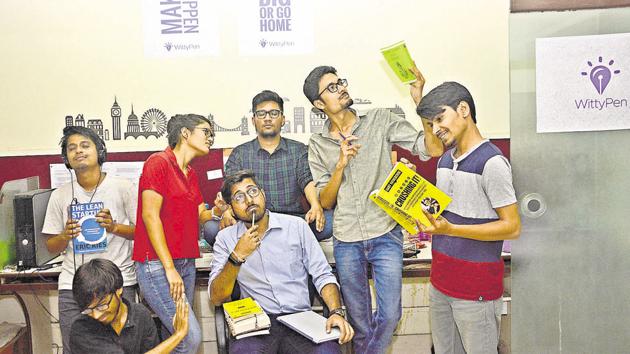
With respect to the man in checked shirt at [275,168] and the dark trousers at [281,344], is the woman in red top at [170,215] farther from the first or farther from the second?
the dark trousers at [281,344]

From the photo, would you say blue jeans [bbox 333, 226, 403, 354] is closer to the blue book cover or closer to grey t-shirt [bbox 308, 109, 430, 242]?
grey t-shirt [bbox 308, 109, 430, 242]

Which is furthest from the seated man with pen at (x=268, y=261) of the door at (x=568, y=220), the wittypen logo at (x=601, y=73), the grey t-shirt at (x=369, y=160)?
the wittypen logo at (x=601, y=73)

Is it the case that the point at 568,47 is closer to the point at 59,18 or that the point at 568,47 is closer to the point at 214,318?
the point at 214,318

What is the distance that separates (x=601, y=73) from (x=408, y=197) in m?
0.92

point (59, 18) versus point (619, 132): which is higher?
point (59, 18)

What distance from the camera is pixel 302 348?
2457 millimetres

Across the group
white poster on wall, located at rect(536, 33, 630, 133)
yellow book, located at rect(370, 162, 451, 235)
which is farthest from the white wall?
yellow book, located at rect(370, 162, 451, 235)

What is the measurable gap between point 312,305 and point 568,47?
58.9 inches

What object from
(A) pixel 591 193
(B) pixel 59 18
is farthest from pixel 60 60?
(A) pixel 591 193

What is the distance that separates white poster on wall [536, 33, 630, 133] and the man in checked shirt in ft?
3.23

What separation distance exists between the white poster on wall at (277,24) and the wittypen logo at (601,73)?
1.13 meters

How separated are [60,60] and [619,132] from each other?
91.0 inches

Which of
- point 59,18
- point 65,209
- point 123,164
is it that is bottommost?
point 65,209

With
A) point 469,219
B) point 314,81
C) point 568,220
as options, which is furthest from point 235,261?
point 568,220
